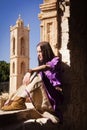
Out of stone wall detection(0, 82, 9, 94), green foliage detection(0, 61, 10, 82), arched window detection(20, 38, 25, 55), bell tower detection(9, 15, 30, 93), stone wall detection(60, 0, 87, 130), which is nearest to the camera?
stone wall detection(60, 0, 87, 130)

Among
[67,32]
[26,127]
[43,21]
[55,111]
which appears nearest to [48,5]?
[43,21]

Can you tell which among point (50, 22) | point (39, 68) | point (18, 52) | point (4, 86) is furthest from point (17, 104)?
point (18, 52)

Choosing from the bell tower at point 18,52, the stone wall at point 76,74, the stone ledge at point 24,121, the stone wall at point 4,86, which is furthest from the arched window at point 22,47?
the stone ledge at point 24,121

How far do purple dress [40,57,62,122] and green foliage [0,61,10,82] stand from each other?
176 ft

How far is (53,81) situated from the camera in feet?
17.8

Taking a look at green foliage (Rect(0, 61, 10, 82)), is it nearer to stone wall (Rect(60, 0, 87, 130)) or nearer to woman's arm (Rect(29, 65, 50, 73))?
stone wall (Rect(60, 0, 87, 130))

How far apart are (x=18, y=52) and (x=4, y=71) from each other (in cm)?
479

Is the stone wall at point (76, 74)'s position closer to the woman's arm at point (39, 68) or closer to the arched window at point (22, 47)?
the woman's arm at point (39, 68)

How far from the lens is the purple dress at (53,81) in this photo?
5293 mm

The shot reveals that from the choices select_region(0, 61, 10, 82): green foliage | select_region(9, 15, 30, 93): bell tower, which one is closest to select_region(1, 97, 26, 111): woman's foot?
select_region(9, 15, 30, 93): bell tower

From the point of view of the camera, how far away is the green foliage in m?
59.7

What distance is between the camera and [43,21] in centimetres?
636

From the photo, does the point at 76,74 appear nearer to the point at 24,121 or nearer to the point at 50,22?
the point at 50,22

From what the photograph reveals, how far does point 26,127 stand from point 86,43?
2.81 m
